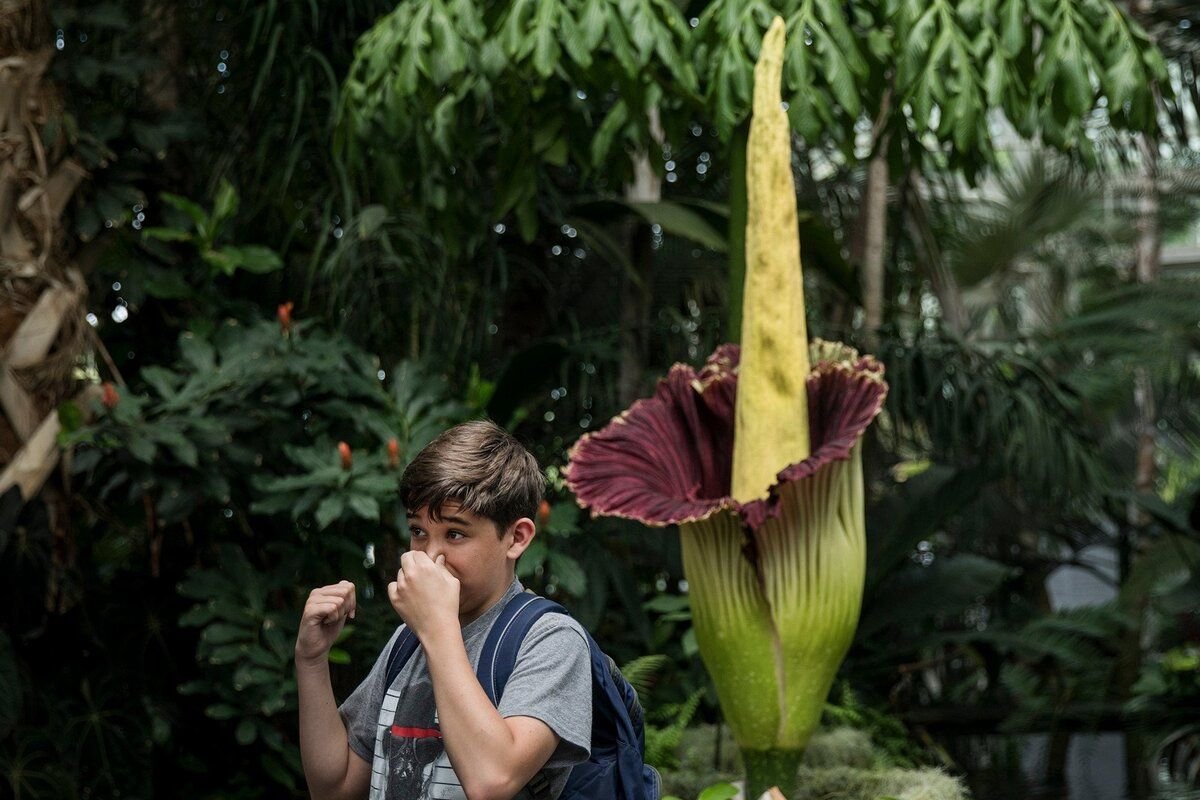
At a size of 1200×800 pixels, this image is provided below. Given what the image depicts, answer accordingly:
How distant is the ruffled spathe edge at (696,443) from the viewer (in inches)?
84.8

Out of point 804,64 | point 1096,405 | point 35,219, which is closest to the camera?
point 804,64

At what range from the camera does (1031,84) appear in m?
2.52

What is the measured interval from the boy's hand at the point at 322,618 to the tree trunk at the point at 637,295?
2.19 metres

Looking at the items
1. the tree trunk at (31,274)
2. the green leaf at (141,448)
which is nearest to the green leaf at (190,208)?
the tree trunk at (31,274)

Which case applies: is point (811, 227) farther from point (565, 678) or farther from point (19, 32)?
point (565, 678)

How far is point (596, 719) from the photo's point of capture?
1163 millimetres

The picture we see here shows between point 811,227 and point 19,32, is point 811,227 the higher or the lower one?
the lower one

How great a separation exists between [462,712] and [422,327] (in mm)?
2367

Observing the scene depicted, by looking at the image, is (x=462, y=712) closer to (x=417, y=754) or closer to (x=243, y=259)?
(x=417, y=754)

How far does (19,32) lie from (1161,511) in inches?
121

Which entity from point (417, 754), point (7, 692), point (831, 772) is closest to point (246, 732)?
point (7, 692)

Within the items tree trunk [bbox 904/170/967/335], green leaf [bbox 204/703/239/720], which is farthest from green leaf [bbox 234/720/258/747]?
tree trunk [bbox 904/170/967/335]

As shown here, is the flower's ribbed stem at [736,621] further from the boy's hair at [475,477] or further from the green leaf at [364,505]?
the boy's hair at [475,477]

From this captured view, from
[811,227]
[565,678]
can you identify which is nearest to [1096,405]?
[811,227]
